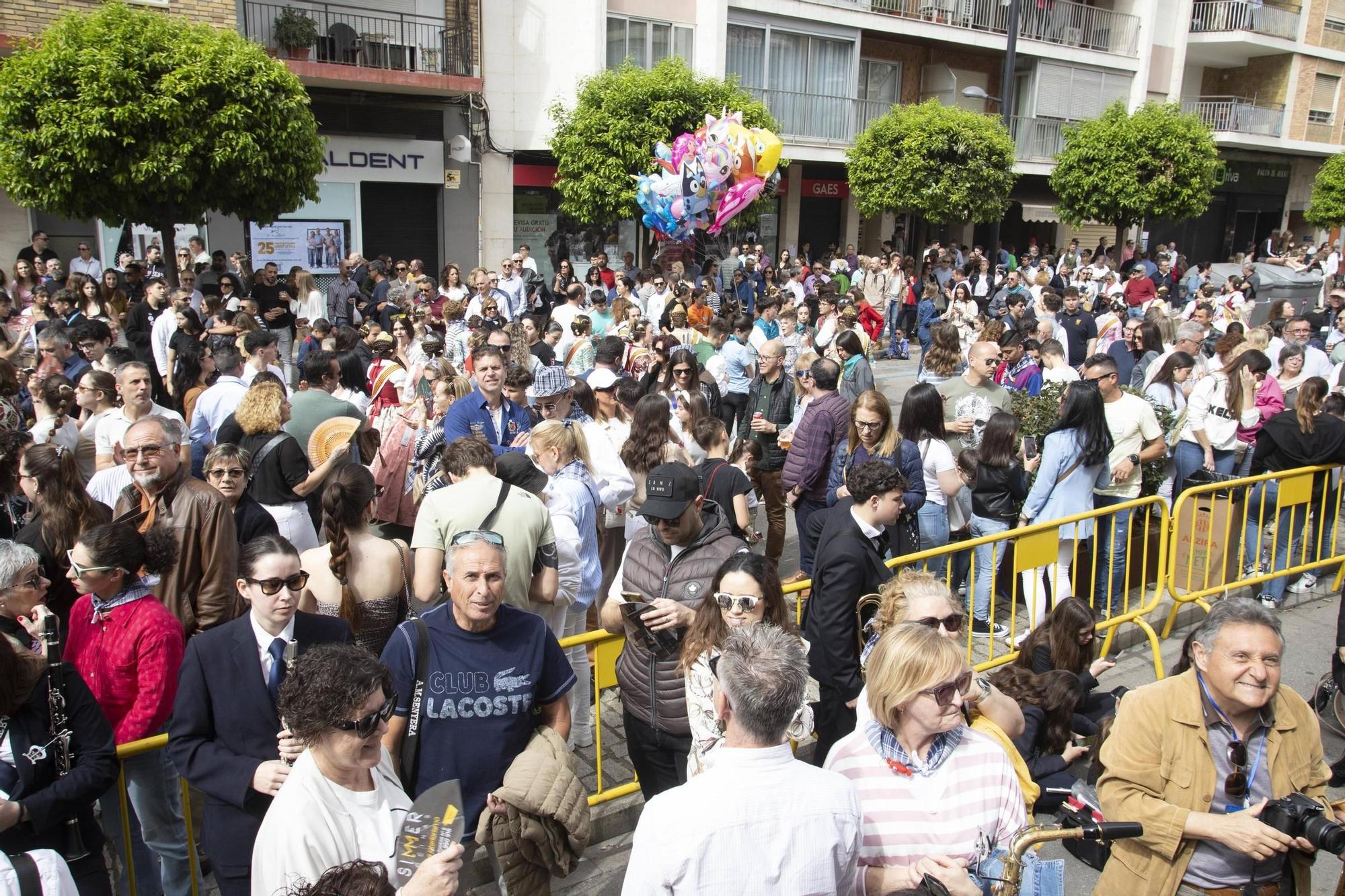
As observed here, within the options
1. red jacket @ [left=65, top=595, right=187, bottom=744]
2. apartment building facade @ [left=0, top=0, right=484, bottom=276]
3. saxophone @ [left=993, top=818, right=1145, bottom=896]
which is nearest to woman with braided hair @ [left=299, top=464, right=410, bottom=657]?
red jacket @ [left=65, top=595, right=187, bottom=744]

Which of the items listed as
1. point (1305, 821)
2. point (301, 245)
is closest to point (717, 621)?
point (1305, 821)

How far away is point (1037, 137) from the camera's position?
27.8 meters

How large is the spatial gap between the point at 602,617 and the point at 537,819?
1.12 metres

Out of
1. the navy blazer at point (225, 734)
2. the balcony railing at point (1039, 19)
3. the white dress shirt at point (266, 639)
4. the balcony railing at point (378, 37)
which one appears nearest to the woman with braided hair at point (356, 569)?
the white dress shirt at point (266, 639)

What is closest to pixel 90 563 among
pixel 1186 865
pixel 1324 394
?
pixel 1186 865

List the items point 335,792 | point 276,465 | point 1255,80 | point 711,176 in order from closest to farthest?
point 335,792 < point 276,465 < point 711,176 < point 1255,80

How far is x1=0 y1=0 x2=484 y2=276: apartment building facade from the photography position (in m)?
16.9

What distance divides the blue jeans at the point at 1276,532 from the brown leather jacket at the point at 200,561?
653 cm

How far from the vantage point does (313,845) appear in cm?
247

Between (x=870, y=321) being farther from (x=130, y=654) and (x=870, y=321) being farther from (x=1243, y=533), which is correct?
(x=130, y=654)

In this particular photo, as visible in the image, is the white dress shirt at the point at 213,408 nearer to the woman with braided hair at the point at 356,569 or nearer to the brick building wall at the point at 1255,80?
the woman with braided hair at the point at 356,569

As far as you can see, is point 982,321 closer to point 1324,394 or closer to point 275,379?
point 1324,394

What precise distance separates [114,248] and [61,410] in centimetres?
1218

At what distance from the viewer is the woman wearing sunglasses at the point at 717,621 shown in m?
3.48
